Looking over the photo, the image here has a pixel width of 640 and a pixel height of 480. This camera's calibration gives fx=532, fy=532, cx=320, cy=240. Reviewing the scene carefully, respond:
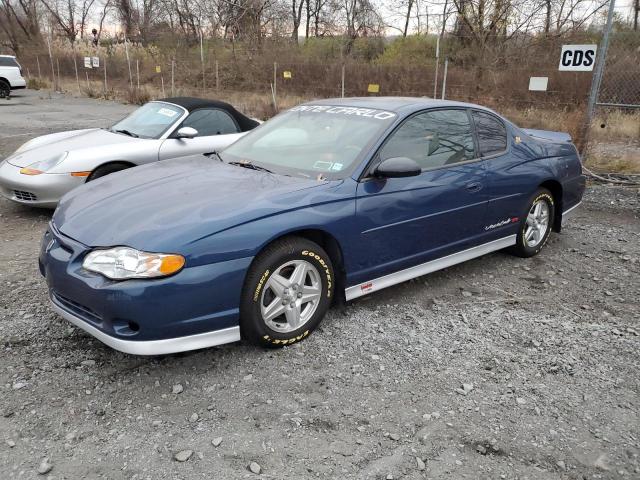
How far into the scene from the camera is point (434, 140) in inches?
162

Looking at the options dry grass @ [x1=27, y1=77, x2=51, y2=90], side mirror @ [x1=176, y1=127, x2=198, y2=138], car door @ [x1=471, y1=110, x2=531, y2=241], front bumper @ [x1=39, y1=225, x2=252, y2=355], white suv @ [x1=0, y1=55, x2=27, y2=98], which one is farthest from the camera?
dry grass @ [x1=27, y1=77, x2=51, y2=90]

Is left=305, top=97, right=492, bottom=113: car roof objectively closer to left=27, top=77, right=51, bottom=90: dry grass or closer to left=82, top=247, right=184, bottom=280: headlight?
left=82, top=247, right=184, bottom=280: headlight

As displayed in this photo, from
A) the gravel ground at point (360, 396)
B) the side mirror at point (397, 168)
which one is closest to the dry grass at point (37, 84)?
the gravel ground at point (360, 396)

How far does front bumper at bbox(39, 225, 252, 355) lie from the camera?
2.73 metres

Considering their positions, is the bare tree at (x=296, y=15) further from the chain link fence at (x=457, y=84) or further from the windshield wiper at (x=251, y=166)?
the windshield wiper at (x=251, y=166)

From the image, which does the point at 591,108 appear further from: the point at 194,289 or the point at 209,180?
the point at 194,289

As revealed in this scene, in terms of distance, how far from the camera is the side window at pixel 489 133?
177 inches

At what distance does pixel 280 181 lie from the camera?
349cm

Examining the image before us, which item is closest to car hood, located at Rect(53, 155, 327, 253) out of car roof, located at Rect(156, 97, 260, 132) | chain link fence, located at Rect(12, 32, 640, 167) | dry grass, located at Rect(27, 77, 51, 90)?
car roof, located at Rect(156, 97, 260, 132)

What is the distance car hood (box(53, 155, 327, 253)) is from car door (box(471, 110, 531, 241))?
176 centimetres

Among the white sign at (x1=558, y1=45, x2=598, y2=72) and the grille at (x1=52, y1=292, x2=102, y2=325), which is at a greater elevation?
the white sign at (x1=558, y1=45, x2=598, y2=72)

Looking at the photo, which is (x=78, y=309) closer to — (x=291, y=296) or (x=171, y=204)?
(x=171, y=204)

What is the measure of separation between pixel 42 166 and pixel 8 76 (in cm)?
2096

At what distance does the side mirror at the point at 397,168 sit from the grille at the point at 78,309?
195 centimetres
